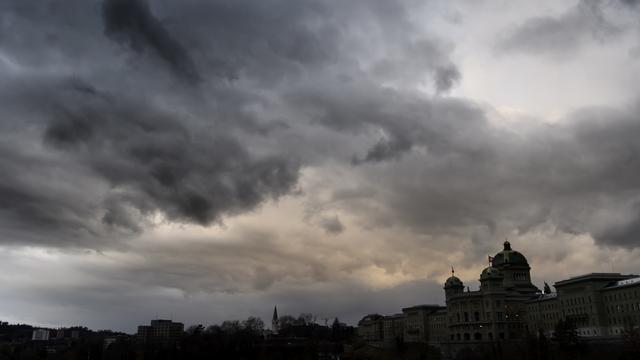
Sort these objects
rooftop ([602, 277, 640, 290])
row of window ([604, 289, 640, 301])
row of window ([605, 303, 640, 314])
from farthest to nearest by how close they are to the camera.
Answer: rooftop ([602, 277, 640, 290]) → row of window ([604, 289, 640, 301]) → row of window ([605, 303, 640, 314])

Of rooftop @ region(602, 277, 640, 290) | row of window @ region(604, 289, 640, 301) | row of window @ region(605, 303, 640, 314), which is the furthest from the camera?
rooftop @ region(602, 277, 640, 290)

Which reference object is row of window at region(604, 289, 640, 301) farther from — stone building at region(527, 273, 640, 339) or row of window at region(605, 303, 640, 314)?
row of window at region(605, 303, 640, 314)

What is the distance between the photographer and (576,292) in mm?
176375

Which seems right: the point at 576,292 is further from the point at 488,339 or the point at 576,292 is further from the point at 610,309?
the point at 488,339

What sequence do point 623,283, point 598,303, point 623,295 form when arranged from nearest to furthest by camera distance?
point 623,295, point 623,283, point 598,303

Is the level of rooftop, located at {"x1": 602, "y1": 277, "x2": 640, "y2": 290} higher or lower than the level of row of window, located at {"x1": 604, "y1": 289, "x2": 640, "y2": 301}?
higher

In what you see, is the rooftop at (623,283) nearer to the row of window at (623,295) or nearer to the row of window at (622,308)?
the row of window at (623,295)

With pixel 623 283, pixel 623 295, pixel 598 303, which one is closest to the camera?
pixel 623 295

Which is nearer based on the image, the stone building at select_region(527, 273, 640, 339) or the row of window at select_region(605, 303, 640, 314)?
the row of window at select_region(605, 303, 640, 314)

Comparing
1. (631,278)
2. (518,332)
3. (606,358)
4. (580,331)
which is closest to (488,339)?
(518,332)

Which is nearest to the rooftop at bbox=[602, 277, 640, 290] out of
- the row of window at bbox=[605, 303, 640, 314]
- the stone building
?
the stone building

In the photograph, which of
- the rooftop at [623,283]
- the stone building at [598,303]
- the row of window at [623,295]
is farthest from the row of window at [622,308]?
the rooftop at [623,283]

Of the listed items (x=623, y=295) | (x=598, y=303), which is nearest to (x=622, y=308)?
(x=623, y=295)

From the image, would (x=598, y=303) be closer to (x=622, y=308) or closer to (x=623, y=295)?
(x=622, y=308)
